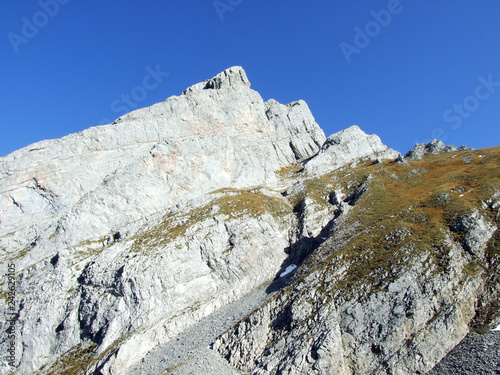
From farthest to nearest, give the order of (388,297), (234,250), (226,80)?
(226,80) → (234,250) → (388,297)

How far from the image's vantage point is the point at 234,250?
175 ft

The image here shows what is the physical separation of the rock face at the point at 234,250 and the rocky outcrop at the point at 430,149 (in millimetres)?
9477

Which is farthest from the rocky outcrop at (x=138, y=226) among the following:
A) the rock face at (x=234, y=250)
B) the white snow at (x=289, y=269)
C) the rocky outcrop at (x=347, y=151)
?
the rocky outcrop at (x=347, y=151)

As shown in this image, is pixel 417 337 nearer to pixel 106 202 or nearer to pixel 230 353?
pixel 230 353

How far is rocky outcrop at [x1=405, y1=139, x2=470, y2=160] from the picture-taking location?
277ft

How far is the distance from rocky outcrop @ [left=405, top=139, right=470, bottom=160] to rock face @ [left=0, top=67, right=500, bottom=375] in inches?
373

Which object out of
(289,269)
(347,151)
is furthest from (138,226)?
(347,151)

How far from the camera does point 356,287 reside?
3669 centimetres

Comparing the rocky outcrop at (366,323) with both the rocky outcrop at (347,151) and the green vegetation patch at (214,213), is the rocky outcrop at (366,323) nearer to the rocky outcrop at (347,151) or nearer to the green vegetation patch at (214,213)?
the green vegetation patch at (214,213)

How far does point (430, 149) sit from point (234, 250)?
6500cm

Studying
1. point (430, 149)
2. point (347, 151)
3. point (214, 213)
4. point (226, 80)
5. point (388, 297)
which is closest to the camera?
point (388, 297)

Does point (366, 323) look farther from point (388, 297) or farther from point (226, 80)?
point (226, 80)

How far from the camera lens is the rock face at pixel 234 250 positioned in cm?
3391

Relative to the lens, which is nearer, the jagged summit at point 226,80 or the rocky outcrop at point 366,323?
the rocky outcrop at point 366,323
